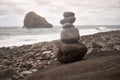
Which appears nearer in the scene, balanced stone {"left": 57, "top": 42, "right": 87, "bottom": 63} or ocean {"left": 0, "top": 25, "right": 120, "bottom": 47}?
balanced stone {"left": 57, "top": 42, "right": 87, "bottom": 63}

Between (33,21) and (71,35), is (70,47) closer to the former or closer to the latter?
(71,35)

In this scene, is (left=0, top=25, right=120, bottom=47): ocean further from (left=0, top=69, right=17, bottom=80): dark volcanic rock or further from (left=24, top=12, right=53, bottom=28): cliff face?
(left=24, top=12, right=53, bottom=28): cliff face

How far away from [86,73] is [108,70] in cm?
54

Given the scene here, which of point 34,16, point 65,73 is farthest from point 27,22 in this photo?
point 65,73

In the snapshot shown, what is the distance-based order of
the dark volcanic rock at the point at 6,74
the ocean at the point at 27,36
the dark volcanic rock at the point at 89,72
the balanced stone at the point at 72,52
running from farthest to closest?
the ocean at the point at 27,36
the dark volcanic rock at the point at 6,74
the balanced stone at the point at 72,52
the dark volcanic rock at the point at 89,72

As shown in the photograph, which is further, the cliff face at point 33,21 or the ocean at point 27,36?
the cliff face at point 33,21

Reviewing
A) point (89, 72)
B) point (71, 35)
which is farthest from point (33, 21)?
point (89, 72)

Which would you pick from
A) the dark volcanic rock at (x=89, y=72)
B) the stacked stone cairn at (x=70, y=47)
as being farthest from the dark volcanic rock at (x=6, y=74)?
the stacked stone cairn at (x=70, y=47)

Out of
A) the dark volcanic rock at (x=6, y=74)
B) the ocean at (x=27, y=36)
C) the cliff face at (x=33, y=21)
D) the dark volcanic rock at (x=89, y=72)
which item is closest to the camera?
the dark volcanic rock at (x=89, y=72)

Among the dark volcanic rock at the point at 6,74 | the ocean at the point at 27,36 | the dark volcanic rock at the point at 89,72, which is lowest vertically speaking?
the ocean at the point at 27,36

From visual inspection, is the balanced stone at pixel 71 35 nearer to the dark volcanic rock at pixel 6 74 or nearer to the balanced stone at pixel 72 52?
the balanced stone at pixel 72 52

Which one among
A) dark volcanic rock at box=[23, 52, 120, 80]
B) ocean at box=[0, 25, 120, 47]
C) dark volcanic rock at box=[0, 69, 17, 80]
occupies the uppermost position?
dark volcanic rock at box=[23, 52, 120, 80]

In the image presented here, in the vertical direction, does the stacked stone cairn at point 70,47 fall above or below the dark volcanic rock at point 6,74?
above

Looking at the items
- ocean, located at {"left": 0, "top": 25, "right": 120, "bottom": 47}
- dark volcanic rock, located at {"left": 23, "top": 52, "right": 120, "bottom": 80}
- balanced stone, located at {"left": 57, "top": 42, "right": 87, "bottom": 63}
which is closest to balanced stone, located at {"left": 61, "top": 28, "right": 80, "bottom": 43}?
balanced stone, located at {"left": 57, "top": 42, "right": 87, "bottom": 63}
